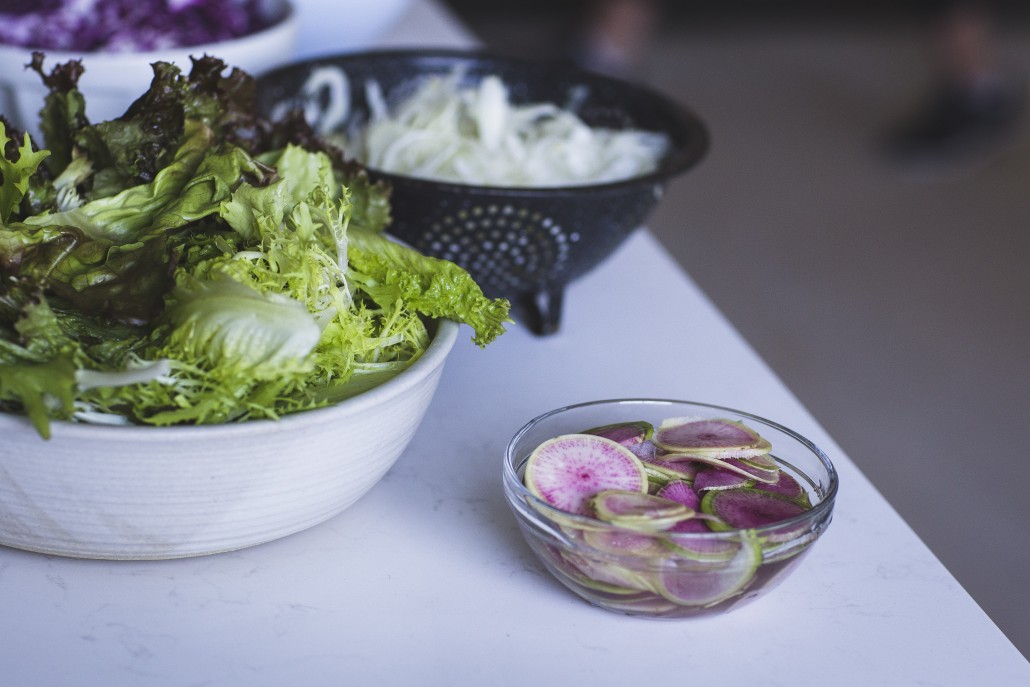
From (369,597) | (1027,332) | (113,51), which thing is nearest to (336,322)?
(369,597)

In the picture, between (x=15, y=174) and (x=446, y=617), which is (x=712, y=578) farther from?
(x=15, y=174)

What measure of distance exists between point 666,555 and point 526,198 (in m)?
0.47

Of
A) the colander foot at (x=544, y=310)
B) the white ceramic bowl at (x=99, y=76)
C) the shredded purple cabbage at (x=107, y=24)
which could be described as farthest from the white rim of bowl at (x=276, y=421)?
the shredded purple cabbage at (x=107, y=24)

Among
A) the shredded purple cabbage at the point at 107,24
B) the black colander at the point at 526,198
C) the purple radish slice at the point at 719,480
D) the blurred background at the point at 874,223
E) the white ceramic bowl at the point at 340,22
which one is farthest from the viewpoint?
the blurred background at the point at 874,223

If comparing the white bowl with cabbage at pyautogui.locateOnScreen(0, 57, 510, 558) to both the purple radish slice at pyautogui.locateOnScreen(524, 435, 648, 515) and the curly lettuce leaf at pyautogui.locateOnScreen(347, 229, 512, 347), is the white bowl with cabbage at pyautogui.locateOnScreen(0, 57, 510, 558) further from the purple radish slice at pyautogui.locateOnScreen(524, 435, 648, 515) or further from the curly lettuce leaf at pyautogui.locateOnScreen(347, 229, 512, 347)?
the purple radish slice at pyautogui.locateOnScreen(524, 435, 648, 515)

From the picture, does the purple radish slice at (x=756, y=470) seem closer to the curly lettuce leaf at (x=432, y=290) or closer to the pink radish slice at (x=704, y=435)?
the pink radish slice at (x=704, y=435)

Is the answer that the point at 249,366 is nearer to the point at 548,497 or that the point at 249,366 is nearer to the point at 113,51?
the point at 548,497

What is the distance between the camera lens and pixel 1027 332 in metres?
3.01

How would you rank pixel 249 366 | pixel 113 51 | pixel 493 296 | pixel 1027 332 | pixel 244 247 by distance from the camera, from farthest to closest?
1. pixel 1027 332
2. pixel 113 51
3. pixel 493 296
4. pixel 244 247
5. pixel 249 366

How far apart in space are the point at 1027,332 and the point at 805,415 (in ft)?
7.34

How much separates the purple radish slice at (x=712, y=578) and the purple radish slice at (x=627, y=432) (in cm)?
14

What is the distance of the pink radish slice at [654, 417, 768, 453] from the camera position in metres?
0.83

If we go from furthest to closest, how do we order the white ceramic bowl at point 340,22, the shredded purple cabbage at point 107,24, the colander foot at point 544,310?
1. the white ceramic bowl at point 340,22
2. the shredded purple cabbage at point 107,24
3. the colander foot at point 544,310

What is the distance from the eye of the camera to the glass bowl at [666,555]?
2.35ft
